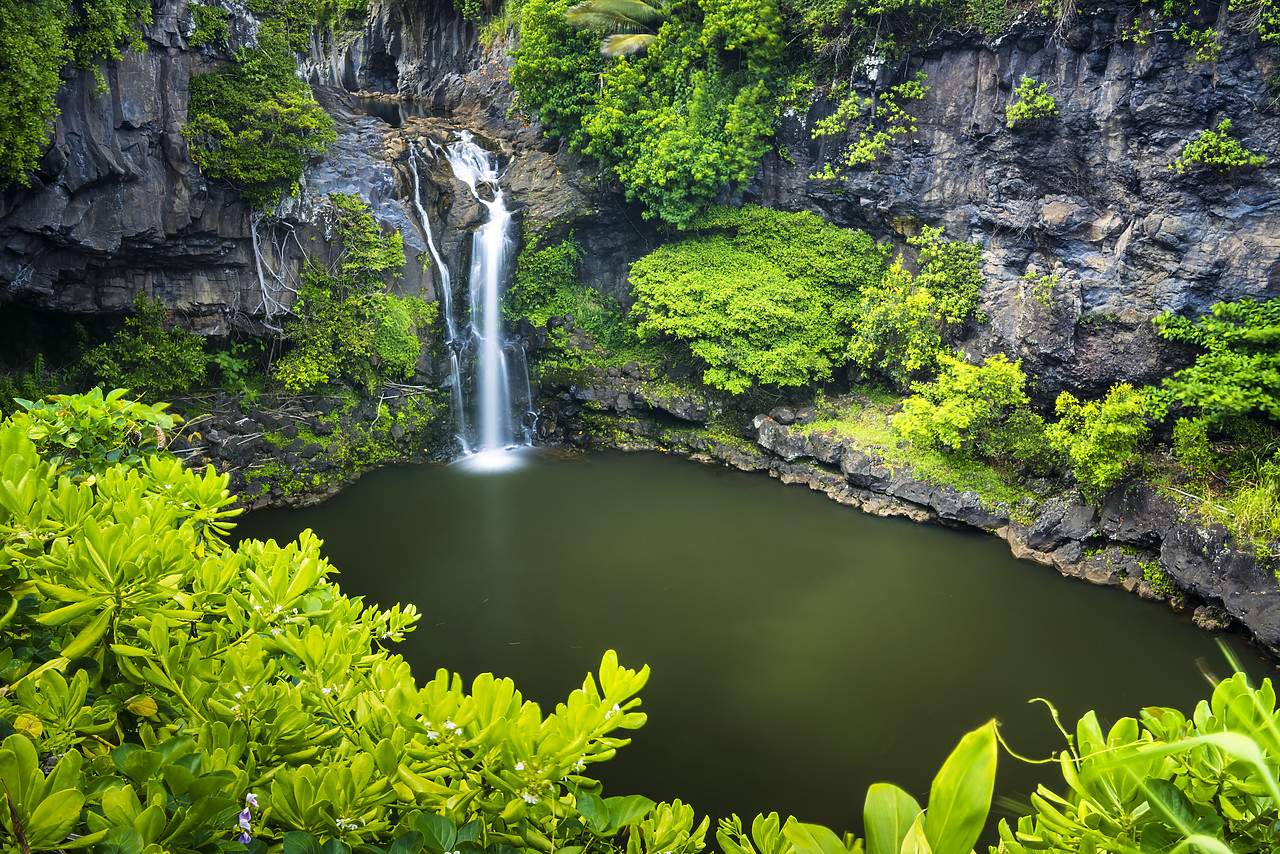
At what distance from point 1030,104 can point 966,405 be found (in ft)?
12.3

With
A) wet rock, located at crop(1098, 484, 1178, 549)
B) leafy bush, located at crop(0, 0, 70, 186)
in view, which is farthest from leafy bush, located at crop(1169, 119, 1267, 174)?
leafy bush, located at crop(0, 0, 70, 186)

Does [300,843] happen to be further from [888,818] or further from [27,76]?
[27,76]

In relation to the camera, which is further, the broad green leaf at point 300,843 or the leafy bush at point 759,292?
the leafy bush at point 759,292

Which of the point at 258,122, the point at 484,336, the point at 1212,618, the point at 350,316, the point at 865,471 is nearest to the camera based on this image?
the point at 1212,618

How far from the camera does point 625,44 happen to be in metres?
9.35

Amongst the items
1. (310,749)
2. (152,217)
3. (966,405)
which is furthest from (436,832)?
(152,217)

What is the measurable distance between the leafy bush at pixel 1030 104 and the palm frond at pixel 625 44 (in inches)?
194

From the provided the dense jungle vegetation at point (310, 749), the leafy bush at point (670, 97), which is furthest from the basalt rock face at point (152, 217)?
the dense jungle vegetation at point (310, 749)

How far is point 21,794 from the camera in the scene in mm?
795

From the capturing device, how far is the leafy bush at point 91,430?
73.5 inches

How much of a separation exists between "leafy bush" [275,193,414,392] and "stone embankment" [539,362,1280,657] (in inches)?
104

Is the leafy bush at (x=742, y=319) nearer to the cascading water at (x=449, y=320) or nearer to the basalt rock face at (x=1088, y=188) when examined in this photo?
the basalt rock face at (x=1088, y=188)

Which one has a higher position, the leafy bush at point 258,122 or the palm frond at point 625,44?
the palm frond at point 625,44

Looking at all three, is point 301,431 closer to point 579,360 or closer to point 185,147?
point 185,147
